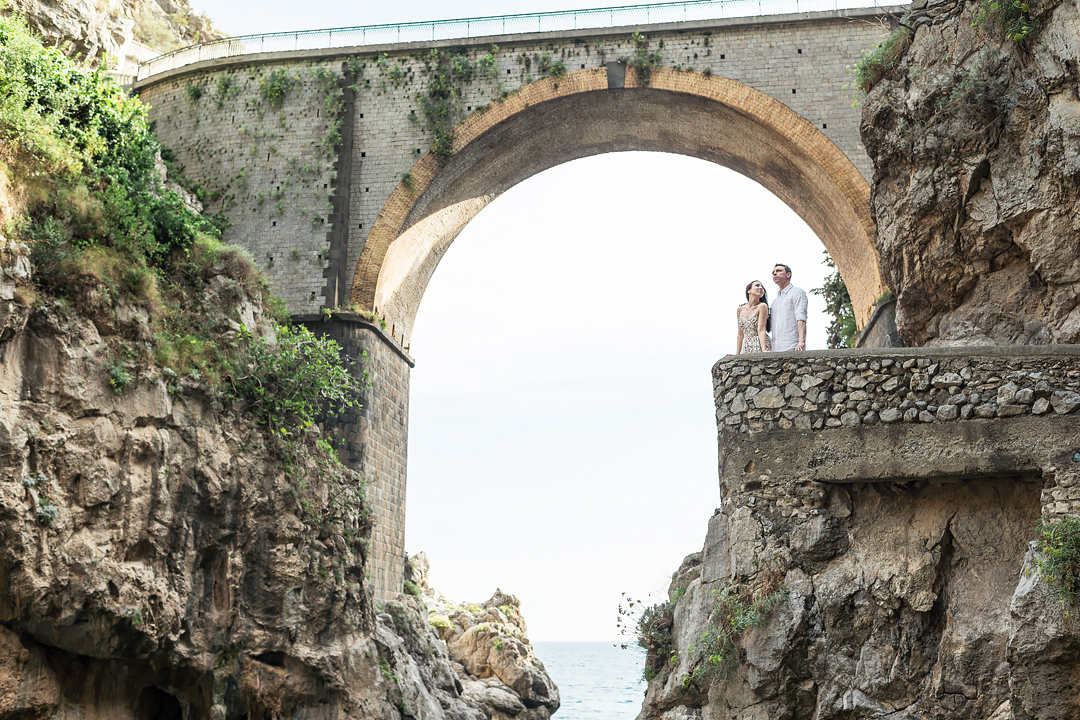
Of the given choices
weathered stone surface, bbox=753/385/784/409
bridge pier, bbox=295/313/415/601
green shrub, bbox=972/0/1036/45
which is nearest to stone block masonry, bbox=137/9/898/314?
bridge pier, bbox=295/313/415/601

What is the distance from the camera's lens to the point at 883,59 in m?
12.2

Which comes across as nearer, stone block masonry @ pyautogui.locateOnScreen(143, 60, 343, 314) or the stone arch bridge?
the stone arch bridge

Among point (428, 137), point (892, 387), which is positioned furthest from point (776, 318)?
point (428, 137)

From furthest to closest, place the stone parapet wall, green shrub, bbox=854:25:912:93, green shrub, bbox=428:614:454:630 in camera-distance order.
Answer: green shrub, bbox=428:614:454:630 < green shrub, bbox=854:25:912:93 < the stone parapet wall

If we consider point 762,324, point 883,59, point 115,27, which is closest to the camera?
point 762,324

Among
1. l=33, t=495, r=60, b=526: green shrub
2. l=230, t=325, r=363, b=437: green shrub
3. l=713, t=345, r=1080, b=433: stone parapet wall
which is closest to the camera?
l=713, t=345, r=1080, b=433: stone parapet wall

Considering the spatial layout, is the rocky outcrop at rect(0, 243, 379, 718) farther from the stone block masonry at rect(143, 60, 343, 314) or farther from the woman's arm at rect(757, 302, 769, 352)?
the woman's arm at rect(757, 302, 769, 352)

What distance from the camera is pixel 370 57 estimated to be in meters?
20.9

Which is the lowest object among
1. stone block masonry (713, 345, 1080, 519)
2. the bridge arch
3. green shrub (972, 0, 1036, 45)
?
stone block masonry (713, 345, 1080, 519)

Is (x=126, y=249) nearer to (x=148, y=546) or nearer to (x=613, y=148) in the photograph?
(x=148, y=546)

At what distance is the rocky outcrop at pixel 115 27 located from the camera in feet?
55.3

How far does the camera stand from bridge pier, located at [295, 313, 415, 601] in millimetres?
18156

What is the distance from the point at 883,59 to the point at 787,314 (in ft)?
13.4

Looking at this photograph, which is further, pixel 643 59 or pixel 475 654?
pixel 475 654
